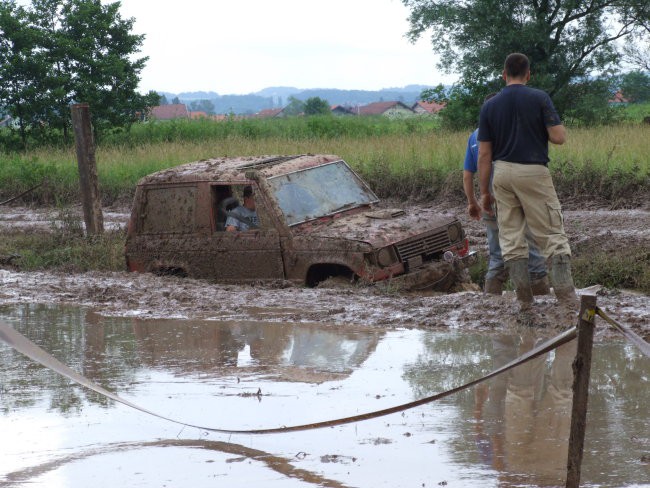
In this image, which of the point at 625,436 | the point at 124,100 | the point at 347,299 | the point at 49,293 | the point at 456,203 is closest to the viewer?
the point at 625,436

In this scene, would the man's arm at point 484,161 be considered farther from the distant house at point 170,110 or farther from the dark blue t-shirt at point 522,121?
the distant house at point 170,110

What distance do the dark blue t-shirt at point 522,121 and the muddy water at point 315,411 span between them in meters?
1.46

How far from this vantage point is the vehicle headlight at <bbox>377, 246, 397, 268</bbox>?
9395 millimetres

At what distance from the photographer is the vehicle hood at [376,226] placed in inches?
376

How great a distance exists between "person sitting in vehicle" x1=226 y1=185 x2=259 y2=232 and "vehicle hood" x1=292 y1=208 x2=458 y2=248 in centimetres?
58

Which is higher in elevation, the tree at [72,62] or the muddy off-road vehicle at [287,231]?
the tree at [72,62]

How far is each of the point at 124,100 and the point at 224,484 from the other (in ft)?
113

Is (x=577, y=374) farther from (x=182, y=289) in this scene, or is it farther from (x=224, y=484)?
(x=182, y=289)

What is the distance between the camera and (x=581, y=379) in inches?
157

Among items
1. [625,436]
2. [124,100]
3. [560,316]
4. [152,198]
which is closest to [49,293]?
[152,198]

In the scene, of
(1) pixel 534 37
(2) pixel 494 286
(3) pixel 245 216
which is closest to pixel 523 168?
(2) pixel 494 286

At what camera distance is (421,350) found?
752 centimetres

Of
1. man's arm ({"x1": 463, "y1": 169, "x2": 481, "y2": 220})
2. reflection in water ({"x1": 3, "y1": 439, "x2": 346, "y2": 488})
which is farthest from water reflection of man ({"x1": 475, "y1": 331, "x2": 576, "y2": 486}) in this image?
man's arm ({"x1": 463, "y1": 169, "x2": 481, "y2": 220})

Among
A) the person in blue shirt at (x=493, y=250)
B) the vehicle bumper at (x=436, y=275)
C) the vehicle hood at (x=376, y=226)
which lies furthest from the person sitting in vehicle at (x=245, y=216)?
the person in blue shirt at (x=493, y=250)
